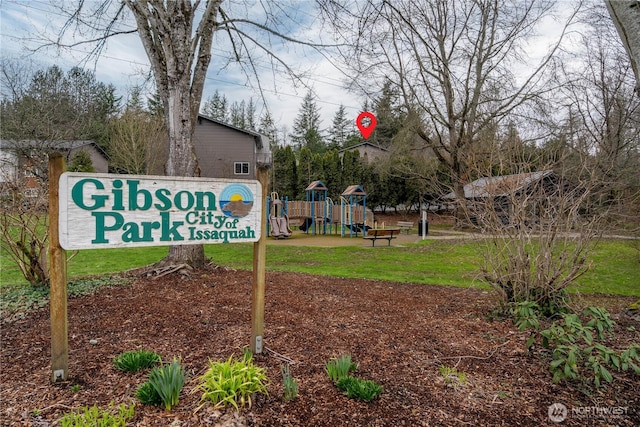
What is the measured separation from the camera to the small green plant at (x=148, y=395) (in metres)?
2.11

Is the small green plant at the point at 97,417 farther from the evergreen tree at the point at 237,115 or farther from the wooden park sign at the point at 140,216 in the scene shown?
the evergreen tree at the point at 237,115

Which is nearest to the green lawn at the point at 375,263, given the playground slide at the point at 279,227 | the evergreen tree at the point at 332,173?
the playground slide at the point at 279,227

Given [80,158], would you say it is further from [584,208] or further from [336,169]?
[584,208]

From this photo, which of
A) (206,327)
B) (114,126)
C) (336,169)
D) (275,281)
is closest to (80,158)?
(114,126)

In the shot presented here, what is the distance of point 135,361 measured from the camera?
2.53 m

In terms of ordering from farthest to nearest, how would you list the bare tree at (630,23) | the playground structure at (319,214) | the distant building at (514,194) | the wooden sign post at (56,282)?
the playground structure at (319,214)
the distant building at (514,194)
the wooden sign post at (56,282)
the bare tree at (630,23)

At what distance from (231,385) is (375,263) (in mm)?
7059

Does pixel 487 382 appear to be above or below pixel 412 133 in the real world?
below

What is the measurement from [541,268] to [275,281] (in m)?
3.39

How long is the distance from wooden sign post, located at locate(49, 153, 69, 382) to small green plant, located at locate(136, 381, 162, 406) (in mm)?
648

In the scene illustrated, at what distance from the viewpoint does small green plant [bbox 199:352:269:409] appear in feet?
6.98

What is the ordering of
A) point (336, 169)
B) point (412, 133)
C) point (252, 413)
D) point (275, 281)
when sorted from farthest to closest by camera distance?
point (336, 169)
point (412, 133)
point (275, 281)
point (252, 413)

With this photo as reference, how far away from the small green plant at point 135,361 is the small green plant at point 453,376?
200 centimetres

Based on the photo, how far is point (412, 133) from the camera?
18891mm
